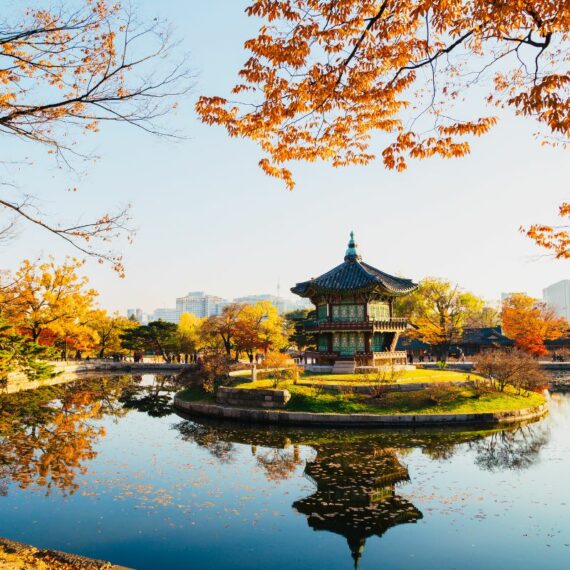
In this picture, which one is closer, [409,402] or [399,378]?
[409,402]

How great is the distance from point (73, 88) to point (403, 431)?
19397 millimetres

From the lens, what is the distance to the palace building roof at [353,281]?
35.6 m

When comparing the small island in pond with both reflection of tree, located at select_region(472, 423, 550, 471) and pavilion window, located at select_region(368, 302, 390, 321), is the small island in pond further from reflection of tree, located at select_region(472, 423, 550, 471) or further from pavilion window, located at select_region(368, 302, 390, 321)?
reflection of tree, located at select_region(472, 423, 550, 471)

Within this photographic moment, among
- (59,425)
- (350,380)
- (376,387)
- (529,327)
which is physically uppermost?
(529,327)

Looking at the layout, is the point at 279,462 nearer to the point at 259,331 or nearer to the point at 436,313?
the point at 259,331

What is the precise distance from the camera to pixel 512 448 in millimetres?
19297

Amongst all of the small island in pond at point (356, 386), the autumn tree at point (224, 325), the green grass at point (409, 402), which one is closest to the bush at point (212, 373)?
the small island in pond at point (356, 386)

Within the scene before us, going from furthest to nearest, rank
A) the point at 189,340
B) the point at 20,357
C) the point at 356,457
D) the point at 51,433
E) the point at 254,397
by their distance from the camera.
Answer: the point at 189,340 < the point at 254,397 < the point at 20,357 < the point at 51,433 < the point at 356,457

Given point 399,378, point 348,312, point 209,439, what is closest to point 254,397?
point 209,439

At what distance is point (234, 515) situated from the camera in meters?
12.0

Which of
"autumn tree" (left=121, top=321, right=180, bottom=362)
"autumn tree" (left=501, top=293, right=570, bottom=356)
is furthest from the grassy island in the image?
"autumn tree" (left=121, top=321, right=180, bottom=362)

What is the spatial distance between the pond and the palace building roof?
1488 centimetres

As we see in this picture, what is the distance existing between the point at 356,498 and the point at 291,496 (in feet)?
5.83

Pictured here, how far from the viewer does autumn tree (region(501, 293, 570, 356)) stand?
55000mm
